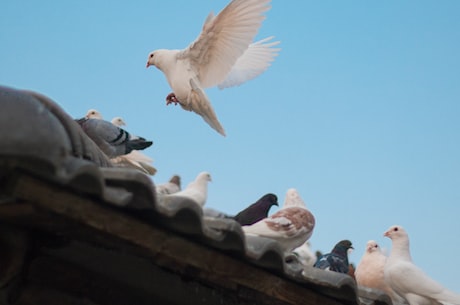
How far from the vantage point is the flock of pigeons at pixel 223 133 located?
21.1ft

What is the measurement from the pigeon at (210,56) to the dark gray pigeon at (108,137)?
8.11 feet

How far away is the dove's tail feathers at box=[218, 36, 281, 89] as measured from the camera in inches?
472

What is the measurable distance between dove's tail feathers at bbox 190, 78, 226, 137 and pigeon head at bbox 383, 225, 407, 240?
119 inches

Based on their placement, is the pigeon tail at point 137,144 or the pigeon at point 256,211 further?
the pigeon tail at point 137,144

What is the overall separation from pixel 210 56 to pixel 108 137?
3.23m

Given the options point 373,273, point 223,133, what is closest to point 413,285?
point 373,273

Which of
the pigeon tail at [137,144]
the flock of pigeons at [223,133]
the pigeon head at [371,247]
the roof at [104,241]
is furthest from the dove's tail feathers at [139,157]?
the roof at [104,241]

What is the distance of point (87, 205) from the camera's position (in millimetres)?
2338

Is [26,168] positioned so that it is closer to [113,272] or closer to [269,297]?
[113,272]

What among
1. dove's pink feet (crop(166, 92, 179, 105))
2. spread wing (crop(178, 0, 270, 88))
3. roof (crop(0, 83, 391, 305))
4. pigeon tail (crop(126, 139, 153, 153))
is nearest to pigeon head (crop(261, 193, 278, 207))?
pigeon tail (crop(126, 139, 153, 153))

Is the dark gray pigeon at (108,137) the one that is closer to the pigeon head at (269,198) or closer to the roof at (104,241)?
the pigeon head at (269,198)

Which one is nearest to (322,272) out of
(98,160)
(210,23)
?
(98,160)

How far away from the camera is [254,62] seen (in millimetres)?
12148

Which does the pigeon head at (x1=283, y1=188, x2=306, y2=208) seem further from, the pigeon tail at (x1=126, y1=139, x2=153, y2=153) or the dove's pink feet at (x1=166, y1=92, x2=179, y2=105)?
the dove's pink feet at (x1=166, y1=92, x2=179, y2=105)
